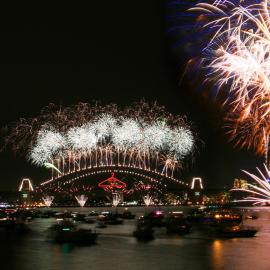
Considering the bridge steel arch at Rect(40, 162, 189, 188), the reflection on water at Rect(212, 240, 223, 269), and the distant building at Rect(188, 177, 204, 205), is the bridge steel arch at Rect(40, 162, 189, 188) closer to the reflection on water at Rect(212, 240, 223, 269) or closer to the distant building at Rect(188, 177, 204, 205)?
the distant building at Rect(188, 177, 204, 205)

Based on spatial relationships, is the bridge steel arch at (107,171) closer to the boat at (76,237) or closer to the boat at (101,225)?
the boat at (101,225)

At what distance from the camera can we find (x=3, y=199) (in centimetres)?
10981

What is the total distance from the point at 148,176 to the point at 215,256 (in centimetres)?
7144

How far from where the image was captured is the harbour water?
70.6 feet

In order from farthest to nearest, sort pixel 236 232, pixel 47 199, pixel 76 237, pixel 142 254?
pixel 47 199 < pixel 236 232 < pixel 76 237 < pixel 142 254

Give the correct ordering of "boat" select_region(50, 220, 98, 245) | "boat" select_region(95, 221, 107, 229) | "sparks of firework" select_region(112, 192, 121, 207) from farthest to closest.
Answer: "sparks of firework" select_region(112, 192, 121, 207) < "boat" select_region(95, 221, 107, 229) < "boat" select_region(50, 220, 98, 245)

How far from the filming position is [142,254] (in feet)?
81.7

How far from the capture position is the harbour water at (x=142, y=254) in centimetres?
2152

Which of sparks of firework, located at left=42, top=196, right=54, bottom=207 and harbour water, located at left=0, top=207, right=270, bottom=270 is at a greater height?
sparks of firework, located at left=42, top=196, right=54, bottom=207

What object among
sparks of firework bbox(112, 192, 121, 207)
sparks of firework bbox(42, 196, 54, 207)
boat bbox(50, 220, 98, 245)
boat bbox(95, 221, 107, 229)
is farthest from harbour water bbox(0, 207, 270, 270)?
sparks of firework bbox(112, 192, 121, 207)

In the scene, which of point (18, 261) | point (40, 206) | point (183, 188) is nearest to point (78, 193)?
point (40, 206)

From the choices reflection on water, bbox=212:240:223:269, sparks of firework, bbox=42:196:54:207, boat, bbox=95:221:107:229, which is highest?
sparks of firework, bbox=42:196:54:207

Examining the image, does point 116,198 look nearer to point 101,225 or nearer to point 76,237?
point 101,225

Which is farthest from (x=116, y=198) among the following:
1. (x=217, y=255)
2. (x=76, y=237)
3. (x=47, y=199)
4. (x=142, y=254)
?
(x=217, y=255)
